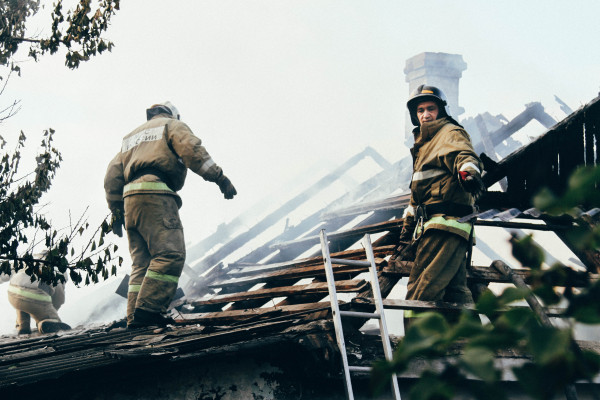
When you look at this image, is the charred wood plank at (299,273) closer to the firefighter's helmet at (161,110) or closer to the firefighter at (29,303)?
the firefighter's helmet at (161,110)

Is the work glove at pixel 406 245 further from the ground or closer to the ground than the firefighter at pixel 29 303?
further from the ground

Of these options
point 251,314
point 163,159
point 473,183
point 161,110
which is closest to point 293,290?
point 251,314

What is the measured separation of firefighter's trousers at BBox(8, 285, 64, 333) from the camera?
7.43m

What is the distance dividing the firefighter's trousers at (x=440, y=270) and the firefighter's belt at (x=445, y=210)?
16cm

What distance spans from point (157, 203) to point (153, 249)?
1.32 feet

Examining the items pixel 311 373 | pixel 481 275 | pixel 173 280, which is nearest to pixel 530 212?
pixel 481 275

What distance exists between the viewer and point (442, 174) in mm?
3938

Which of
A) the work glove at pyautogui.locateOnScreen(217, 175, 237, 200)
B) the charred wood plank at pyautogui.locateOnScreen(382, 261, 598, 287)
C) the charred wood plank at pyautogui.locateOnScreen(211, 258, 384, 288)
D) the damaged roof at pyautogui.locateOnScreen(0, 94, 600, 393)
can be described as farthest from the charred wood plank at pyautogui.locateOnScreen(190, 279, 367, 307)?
the work glove at pyautogui.locateOnScreen(217, 175, 237, 200)

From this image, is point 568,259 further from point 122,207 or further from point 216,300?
point 122,207

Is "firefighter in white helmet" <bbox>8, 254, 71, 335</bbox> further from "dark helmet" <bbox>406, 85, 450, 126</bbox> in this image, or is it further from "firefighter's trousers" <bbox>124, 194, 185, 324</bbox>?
"dark helmet" <bbox>406, 85, 450, 126</bbox>

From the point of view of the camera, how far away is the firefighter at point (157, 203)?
4.53 metres

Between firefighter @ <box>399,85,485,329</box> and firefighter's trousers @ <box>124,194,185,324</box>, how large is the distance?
2.01 metres

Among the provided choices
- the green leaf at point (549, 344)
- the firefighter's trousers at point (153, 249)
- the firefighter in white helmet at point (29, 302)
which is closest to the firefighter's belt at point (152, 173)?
the firefighter's trousers at point (153, 249)

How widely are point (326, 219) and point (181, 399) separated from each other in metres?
4.68
